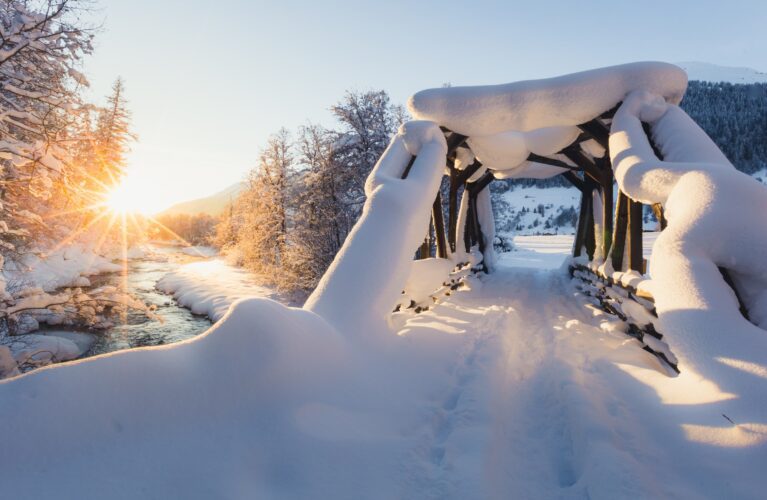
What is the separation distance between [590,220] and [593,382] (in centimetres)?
754

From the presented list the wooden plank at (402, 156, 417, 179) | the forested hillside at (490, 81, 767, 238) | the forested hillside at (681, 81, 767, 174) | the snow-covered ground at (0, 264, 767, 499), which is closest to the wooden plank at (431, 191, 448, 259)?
the wooden plank at (402, 156, 417, 179)

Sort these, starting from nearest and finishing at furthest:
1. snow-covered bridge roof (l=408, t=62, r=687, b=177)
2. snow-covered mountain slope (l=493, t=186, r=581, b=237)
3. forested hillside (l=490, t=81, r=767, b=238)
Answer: snow-covered bridge roof (l=408, t=62, r=687, b=177)
snow-covered mountain slope (l=493, t=186, r=581, b=237)
forested hillside (l=490, t=81, r=767, b=238)

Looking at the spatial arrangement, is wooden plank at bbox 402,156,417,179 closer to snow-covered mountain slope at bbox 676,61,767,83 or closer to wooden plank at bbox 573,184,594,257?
wooden plank at bbox 573,184,594,257

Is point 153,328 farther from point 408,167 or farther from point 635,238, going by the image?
point 635,238

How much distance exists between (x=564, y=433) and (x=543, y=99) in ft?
14.6

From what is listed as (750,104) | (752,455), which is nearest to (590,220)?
(752,455)

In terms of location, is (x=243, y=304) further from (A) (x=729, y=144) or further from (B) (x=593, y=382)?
(A) (x=729, y=144)

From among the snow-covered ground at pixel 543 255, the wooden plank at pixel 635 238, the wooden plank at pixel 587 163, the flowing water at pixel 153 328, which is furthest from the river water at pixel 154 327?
the snow-covered ground at pixel 543 255

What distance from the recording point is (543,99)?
4.97 meters

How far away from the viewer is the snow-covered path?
1.88m

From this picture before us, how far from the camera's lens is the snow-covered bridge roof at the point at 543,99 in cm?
451

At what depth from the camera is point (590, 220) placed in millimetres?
9281

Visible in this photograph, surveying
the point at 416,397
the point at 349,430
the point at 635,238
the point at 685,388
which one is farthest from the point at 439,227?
the point at 349,430

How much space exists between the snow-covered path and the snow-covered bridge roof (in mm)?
3212
